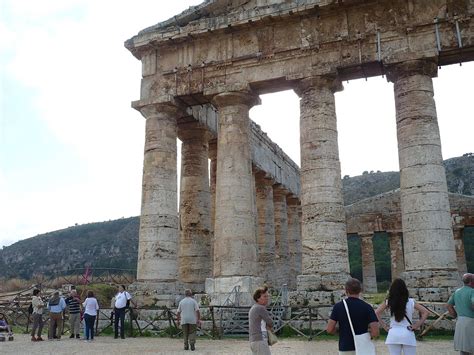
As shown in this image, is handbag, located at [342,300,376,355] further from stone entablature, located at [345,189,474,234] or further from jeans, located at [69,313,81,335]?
stone entablature, located at [345,189,474,234]

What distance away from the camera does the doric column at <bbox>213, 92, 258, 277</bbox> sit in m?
17.8

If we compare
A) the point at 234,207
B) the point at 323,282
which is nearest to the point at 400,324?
the point at 323,282

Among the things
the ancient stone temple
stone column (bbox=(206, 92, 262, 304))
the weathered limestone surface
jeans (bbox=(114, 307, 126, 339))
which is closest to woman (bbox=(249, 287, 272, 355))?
the ancient stone temple

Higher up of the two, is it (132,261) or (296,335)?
(132,261)

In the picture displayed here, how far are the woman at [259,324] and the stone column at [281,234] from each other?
20954mm

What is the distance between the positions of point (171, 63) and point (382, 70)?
27.8 feet

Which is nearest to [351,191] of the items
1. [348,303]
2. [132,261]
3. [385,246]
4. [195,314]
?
[385,246]

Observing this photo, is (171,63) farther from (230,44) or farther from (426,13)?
(426,13)

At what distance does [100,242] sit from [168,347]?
80.4 metres

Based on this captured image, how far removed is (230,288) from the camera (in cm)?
1731

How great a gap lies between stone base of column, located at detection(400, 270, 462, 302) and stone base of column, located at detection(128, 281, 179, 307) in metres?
8.38

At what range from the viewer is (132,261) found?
73.8 metres

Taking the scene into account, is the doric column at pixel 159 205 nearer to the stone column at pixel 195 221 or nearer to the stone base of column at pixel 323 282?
the stone column at pixel 195 221

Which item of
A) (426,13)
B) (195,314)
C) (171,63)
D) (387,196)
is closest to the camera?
(195,314)
